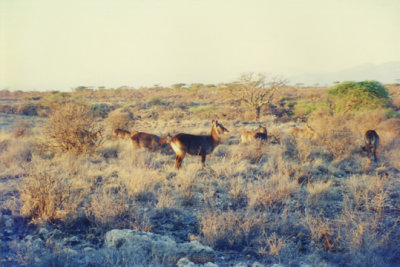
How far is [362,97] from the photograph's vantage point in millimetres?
18469

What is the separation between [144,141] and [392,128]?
10.9 meters

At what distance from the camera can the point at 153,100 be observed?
34062 millimetres

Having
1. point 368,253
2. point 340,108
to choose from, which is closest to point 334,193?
point 368,253

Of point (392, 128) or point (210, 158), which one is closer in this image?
point (210, 158)

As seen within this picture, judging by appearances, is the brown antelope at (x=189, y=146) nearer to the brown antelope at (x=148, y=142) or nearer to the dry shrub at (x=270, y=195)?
the dry shrub at (x=270, y=195)

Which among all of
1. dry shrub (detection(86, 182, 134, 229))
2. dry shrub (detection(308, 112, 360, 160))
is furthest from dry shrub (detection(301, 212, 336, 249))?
dry shrub (detection(308, 112, 360, 160))

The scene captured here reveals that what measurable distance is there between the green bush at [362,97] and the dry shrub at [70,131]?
16.4 m

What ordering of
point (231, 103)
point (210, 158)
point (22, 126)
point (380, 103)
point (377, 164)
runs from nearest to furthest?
point (377, 164)
point (210, 158)
point (22, 126)
point (380, 103)
point (231, 103)

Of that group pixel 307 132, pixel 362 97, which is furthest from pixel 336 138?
pixel 362 97

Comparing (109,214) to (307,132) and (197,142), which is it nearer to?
(197,142)

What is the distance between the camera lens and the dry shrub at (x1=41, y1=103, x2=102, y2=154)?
9359 millimetres

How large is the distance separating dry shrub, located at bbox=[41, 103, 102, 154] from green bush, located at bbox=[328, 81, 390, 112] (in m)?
16.4

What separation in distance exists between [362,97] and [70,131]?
17.6 metres

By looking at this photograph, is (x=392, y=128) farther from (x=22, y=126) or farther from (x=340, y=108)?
(x=22, y=126)
